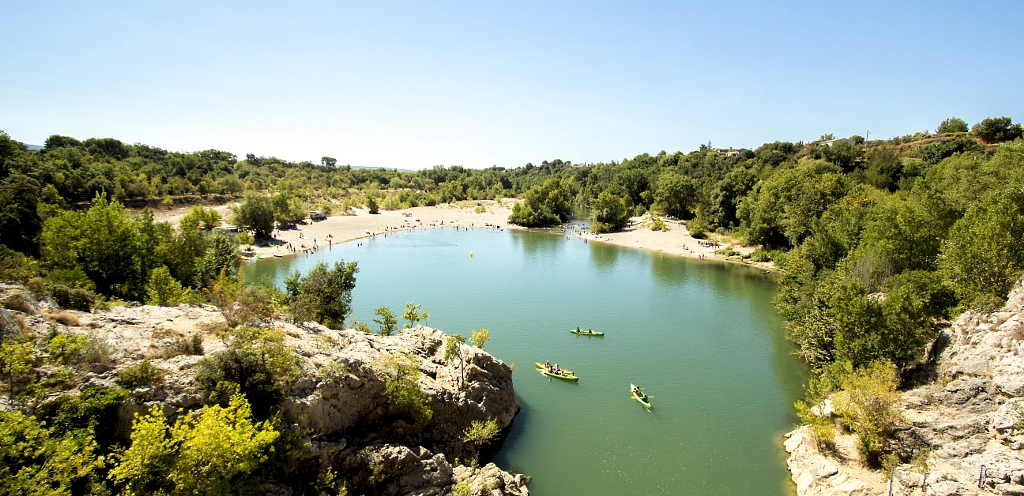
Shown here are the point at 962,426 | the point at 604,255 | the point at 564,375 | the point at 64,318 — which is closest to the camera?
the point at 64,318

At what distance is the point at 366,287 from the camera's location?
2203 inches

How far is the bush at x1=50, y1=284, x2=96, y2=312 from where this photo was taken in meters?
19.5

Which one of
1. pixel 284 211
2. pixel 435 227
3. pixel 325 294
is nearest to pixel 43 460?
pixel 325 294

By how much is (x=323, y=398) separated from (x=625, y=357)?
2549 cm

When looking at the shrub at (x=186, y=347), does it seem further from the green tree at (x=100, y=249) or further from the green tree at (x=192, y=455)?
the green tree at (x=100, y=249)

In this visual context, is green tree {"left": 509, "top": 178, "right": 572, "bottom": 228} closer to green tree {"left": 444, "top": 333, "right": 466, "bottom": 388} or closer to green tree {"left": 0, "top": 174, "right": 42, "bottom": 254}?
green tree {"left": 444, "top": 333, "right": 466, "bottom": 388}

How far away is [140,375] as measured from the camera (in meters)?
15.1

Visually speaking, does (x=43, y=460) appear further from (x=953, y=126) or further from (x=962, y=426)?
(x=953, y=126)

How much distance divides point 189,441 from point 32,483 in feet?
10.7

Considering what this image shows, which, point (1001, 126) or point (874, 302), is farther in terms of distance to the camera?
point (1001, 126)

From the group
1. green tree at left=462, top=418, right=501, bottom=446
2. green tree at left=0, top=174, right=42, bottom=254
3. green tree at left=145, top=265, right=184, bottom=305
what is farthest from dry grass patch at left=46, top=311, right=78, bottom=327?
green tree at left=0, top=174, right=42, bottom=254

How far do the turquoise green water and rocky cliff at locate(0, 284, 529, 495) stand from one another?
14.8ft

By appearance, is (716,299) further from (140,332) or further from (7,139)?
(7,139)

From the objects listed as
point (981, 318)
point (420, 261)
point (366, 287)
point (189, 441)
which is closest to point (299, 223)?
point (420, 261)
